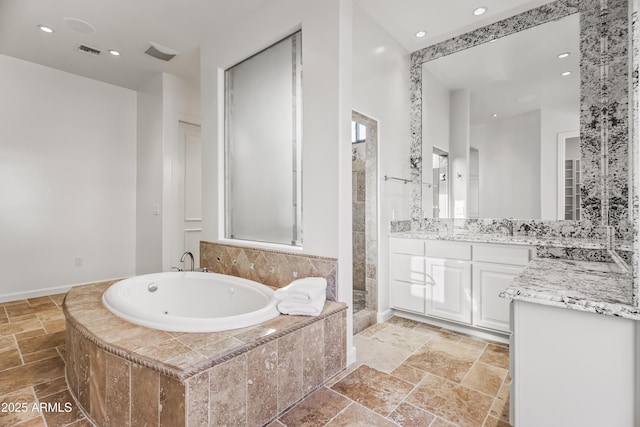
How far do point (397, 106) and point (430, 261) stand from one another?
1618 millimetres

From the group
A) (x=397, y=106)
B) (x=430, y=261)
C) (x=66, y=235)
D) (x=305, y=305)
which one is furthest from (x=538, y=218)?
(x=66, y=235)

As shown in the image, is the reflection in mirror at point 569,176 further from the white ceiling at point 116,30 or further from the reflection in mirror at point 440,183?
the white ceiling at point 116,30

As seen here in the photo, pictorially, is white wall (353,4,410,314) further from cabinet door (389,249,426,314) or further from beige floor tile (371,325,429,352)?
beige floor tile (371,325,429,352)

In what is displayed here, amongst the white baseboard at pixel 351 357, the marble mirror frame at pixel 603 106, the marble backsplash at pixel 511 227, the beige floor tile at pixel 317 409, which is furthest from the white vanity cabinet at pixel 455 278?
the beige floor tile at pixel 317 409

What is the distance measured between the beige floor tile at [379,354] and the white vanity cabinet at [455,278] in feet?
2.10

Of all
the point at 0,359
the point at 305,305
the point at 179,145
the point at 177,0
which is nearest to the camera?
the point at 305,305

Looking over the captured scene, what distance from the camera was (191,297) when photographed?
103 inches

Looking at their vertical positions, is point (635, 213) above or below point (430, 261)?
above

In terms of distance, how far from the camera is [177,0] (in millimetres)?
2557

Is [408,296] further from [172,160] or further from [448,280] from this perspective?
[172,160]

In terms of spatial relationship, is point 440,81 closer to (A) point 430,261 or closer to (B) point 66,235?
(A) point 430,261

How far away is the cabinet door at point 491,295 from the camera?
2418mm

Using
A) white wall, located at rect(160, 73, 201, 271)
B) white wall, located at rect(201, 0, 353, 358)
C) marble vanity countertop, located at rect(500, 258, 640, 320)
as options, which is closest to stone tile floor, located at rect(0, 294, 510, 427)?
white wall, located at rect(201, 0, 353, 358)

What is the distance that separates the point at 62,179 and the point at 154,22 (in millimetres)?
2350
